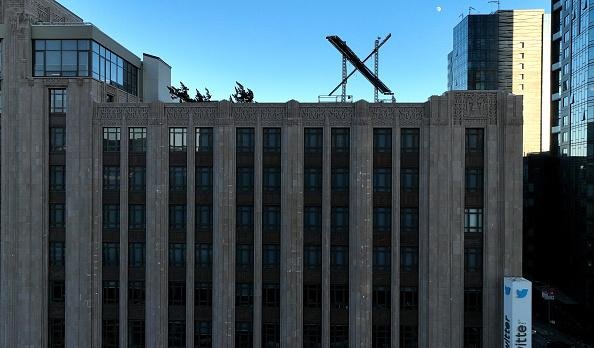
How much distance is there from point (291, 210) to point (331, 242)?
4.31 meters

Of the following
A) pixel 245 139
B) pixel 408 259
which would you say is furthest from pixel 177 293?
pixel 408 259

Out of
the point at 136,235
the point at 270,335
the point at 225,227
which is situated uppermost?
the point at 225,227

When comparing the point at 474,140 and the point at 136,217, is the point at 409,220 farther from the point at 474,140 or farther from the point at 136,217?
the point at 136,217

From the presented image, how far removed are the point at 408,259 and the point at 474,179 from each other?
853 centimetres

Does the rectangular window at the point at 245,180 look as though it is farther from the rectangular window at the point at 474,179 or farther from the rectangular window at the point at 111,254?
the rectangular window at the point at 474,179

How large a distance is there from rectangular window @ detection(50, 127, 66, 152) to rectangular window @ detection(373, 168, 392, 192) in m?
26.7

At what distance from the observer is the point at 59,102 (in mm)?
37469

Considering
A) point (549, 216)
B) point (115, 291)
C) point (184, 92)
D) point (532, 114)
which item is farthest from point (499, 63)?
point (115, 291)

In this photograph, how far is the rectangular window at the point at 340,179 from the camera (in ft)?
119

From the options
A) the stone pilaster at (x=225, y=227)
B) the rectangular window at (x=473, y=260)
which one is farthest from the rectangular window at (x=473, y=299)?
the stone pilaster at (x=225, y=227)

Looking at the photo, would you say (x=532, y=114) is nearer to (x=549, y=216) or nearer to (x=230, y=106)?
(x=549, y=216)

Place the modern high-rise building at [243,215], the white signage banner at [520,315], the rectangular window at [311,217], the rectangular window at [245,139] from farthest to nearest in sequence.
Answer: the rectangular window at [245,139] → the rectangular window at [311,217] → the modern high-rise building at [243,215] → the white signage banner at [520,315]

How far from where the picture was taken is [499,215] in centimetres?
3516

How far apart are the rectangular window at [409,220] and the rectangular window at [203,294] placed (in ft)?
56.1
